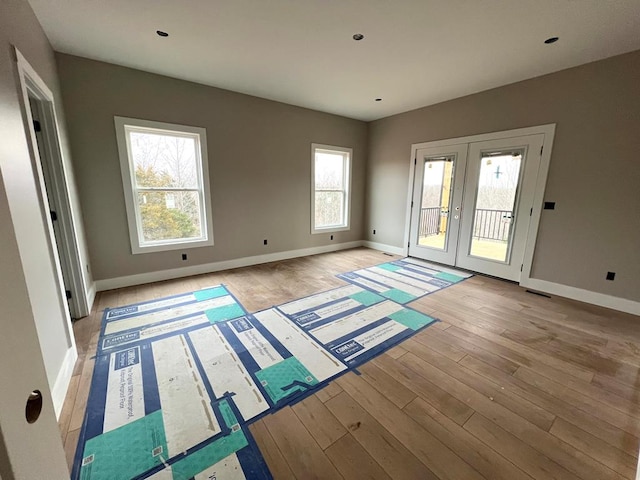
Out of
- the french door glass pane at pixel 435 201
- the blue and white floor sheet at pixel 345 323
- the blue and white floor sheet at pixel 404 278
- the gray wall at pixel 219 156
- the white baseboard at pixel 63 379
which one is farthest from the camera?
the french door glass pane at pixel 435 201

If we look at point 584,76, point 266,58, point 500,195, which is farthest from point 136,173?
point 584,76

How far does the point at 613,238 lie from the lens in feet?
10.0

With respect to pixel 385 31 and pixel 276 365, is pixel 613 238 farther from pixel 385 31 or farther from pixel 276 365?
pixel 276 365

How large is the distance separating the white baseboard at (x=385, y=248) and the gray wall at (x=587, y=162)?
7.27ft

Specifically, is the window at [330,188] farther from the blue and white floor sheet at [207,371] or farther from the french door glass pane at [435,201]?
the blue and white floor sheet at [207,371]

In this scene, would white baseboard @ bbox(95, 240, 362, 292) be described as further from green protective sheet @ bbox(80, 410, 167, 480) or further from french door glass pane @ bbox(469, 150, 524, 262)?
french door glass pane @ bbox(469, 150, 524, 262)

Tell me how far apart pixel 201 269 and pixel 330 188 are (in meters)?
3.02

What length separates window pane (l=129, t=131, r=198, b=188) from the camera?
354cm

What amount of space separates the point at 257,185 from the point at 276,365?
3198mm

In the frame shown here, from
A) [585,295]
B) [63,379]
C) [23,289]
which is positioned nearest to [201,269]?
[63,379]

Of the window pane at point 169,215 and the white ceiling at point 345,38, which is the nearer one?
the white ceiling at point 345,38

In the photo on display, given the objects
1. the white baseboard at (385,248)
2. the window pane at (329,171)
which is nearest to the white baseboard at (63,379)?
the window pane at (329,171)

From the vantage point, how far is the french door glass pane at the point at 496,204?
3830 mm

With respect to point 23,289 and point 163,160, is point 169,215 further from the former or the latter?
point 23,289
